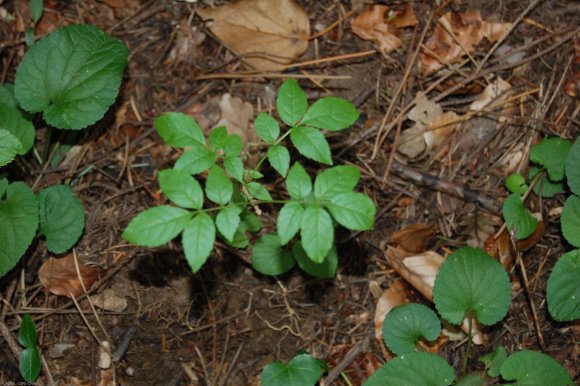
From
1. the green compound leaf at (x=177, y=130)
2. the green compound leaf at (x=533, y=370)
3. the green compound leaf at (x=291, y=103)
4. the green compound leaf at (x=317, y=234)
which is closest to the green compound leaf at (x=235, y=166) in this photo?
the green compound leaf at (x=177, y=130)

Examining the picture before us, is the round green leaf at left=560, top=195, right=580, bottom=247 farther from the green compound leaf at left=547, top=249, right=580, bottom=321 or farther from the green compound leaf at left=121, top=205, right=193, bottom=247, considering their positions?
the green compound leaf at left=121, top=205, right=193, bottom=247

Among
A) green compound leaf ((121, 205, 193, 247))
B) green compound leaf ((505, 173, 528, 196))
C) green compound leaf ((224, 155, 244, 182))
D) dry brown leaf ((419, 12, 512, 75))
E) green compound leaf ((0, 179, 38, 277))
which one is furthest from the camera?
dry brown leaf ((419, 12, 512, 75))

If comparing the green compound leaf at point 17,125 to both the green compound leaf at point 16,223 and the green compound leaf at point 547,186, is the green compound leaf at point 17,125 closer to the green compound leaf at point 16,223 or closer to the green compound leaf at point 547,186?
the green compound leaf at point 16,223

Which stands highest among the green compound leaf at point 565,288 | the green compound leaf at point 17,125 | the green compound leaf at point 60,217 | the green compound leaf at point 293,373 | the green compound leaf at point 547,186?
the green compound leaf at point 17,125

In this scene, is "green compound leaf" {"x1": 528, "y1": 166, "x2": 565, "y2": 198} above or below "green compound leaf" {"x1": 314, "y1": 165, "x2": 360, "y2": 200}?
below

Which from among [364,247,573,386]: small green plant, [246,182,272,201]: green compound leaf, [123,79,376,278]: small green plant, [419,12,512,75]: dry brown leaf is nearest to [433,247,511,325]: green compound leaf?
[364,247,573,386]: small green plant

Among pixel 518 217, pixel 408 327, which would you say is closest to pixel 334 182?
pixel 408 327

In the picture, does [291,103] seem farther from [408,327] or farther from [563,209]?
[563,209]
